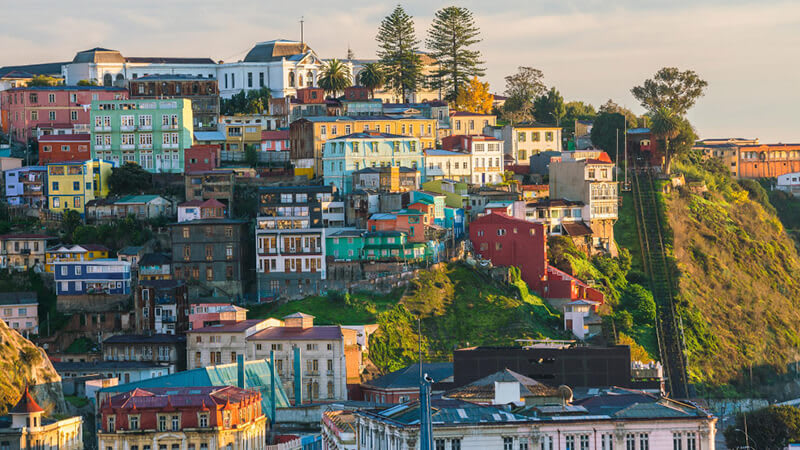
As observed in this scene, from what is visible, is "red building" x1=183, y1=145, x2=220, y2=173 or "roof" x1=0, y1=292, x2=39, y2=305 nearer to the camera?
"roof" x1=0, y1=292, x2=39, y2=305

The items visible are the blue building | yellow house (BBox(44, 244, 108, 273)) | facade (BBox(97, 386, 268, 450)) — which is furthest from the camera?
yellow house (BBox(44, 244, 108, 273))

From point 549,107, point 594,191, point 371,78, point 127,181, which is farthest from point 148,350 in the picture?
point 549,107

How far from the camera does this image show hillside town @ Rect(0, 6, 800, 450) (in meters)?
89.4

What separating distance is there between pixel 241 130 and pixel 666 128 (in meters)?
33.7

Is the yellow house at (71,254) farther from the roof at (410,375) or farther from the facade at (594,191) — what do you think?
the facade at (594,191)

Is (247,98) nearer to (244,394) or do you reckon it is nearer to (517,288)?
(517,288)

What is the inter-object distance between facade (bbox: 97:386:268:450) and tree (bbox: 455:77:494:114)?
6621 centimetres

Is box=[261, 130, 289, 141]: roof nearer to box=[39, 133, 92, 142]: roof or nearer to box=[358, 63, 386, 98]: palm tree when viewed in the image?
box=[39, 133, 92, 142]: roof

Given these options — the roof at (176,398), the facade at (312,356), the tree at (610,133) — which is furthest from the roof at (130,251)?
the tree at (610,133)

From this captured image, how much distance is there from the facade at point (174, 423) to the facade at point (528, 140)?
56.2 metres

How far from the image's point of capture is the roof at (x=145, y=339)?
347 feet

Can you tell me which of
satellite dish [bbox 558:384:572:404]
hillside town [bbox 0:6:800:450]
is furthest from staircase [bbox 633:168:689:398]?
satellite dish [bbox 558:384:572:404]

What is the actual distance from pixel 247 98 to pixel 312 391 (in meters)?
49.9

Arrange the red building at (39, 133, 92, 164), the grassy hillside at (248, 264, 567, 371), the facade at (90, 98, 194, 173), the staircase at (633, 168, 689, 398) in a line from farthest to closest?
1. the red building at (39, 133, 92, 164)
2. the facade at (90, 98, 194, 173)
3. the staircase at (633, 168, 689, 398)
4. the grassy hillside at (248, 264, 567, 371)
